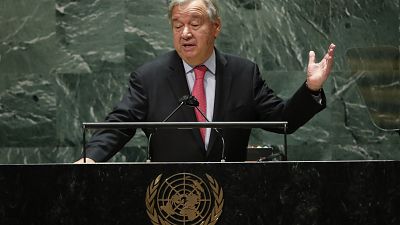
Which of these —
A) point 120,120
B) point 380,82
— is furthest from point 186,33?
point 380,82

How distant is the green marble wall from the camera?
19.1 ft

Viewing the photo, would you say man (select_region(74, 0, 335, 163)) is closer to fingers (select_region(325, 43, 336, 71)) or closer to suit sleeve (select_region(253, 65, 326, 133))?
suit sleeve (select_region(253, 65, 326, 133))

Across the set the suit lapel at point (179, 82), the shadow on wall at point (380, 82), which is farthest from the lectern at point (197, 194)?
the shadow on wall at point (380, 82)

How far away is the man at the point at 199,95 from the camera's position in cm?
373

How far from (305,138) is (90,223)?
343 centimetres

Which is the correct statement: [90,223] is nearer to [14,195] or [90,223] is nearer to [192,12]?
[14,195]

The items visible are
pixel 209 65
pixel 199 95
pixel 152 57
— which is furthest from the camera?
pixel 152 57

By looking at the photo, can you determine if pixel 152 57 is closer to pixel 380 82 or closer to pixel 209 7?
pixel 380 82

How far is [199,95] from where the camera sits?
3.85 metres

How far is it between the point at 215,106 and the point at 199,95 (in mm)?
103

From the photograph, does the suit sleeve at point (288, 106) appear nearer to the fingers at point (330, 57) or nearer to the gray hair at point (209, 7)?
the fingers at point (330, 57)

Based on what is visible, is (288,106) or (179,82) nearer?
(288,106)

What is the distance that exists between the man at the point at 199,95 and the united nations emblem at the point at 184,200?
3.19ft

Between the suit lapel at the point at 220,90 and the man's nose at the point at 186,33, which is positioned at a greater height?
the man's nose at the point at 186,33
